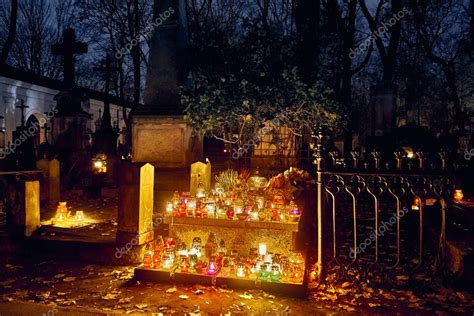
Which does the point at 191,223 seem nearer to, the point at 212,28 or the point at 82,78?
the point at 212,28

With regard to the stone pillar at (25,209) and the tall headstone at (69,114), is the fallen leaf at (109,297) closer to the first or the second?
the stone pillar at (25,209)

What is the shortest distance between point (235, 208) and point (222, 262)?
1.11m

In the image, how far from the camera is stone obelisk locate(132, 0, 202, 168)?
10.8 m

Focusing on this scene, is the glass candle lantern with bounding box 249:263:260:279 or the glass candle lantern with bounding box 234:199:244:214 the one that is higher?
the glass candle lantern with bounding box 234:199:244:214

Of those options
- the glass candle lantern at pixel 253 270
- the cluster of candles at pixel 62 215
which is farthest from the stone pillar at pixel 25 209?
the glass candle lantern at pixel 253 270

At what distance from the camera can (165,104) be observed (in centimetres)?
1123

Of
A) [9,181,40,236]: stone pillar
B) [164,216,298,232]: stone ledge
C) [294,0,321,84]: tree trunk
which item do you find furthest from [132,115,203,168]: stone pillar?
[164,216,298,232]: stone ledge

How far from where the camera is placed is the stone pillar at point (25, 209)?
23.8ft

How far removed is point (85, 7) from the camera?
22.6 metres

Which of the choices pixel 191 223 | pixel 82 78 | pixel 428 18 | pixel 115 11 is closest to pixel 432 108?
pixel 428 18

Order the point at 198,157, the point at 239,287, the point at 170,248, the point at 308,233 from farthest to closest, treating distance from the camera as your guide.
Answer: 1. the point at 198,157
2. the point at 308,233
3. the point at 170,248
4. the point at 239,287

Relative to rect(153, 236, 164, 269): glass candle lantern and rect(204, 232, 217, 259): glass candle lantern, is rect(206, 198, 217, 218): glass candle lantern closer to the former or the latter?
rect(204, 232, 217, 259): glass candle lantern

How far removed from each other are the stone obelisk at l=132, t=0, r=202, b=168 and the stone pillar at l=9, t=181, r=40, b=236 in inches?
147

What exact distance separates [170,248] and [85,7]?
2135cm
